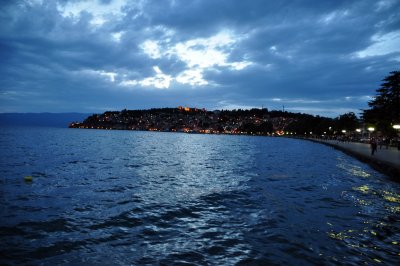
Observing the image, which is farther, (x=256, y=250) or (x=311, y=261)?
(x=256, y=250)

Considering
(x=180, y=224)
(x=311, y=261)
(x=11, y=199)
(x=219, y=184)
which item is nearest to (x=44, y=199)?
(x=11, y=199)

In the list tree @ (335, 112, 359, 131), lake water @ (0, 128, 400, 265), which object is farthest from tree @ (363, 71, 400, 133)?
tree @ (335, 112, 359, 131)

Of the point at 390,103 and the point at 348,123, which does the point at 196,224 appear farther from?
the point at 348,123

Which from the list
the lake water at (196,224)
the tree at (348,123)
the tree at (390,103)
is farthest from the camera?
the tree at (348,123)

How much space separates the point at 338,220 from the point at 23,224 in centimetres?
1103

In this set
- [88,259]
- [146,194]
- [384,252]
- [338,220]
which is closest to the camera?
[88,259]

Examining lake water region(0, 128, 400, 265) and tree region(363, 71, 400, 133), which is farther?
tree region(363, 71, 400, 133)

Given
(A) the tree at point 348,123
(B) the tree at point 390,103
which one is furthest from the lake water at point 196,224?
(A) the tree at point 348,123

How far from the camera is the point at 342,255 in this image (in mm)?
7695

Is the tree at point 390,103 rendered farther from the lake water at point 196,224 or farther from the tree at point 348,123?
the tree at point 348,123

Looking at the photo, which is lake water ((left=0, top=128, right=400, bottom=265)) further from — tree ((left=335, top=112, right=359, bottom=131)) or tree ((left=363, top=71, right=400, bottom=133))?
tree ((left=335, top=112, right=359, bottom=131))

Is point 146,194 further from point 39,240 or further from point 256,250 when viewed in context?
point 256,250

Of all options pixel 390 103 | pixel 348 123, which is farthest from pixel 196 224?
pixel 348 123

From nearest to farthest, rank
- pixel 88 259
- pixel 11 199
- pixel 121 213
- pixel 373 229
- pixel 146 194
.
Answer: pixel 88 259 < pixel 373 229 < pixel 121 213 < pixel 11 199 < pixel 146 194
